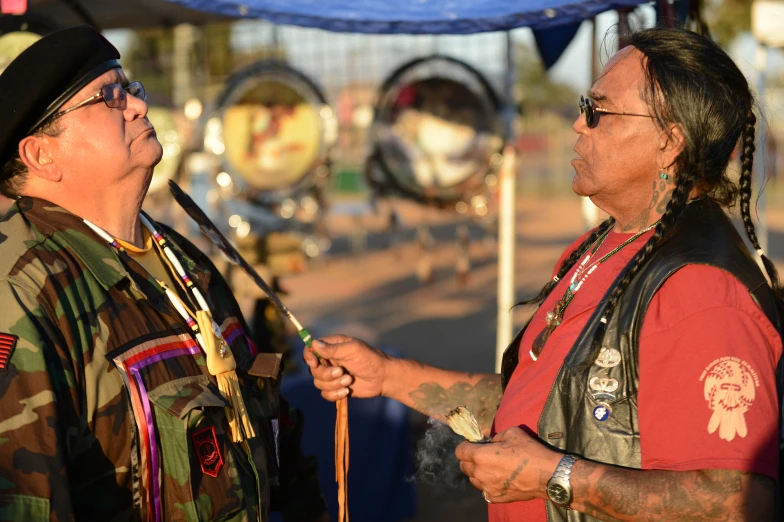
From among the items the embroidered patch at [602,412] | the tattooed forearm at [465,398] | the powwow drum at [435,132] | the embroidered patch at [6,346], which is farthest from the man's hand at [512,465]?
the powwow drum at [435,132]

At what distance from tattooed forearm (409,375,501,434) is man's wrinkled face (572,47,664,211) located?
654mm

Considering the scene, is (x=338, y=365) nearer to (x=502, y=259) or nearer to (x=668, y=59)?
(x=668, y=59)

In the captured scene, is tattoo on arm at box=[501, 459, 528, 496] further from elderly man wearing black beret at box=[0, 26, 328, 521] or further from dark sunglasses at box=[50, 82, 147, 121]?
dark sunglasses at box=[50, 82, 147, 121]

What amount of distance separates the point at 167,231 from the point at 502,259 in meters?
2.73

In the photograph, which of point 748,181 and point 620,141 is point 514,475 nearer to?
point 620,141

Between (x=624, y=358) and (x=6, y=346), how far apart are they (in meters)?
1.23

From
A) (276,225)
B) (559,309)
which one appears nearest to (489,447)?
(559,309)

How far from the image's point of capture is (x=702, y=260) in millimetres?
1676

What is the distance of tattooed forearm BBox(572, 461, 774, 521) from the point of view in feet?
5.12

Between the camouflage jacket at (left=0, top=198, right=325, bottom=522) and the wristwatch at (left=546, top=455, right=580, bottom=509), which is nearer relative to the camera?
the camouflage jacket at (left=0, top=198, right=325, bottom=522)

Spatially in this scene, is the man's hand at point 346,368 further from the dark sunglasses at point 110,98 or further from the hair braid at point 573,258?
the dark sunglasses at point 110,98

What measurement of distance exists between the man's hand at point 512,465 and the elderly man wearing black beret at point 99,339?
548 mm

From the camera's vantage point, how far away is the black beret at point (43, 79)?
5.83 ft

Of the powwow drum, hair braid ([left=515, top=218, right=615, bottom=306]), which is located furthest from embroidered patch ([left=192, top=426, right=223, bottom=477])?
the powwow drum
